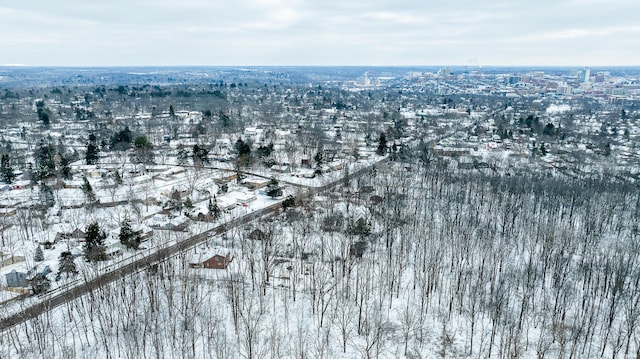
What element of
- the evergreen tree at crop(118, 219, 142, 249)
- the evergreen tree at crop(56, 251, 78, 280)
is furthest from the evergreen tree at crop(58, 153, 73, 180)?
the evergreen tree at crop(56, 251, 78, 280)

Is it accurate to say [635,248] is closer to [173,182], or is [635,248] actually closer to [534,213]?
[534,213]

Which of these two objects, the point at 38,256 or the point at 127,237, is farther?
the point at 127,237

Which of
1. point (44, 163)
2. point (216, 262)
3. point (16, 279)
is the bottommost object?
point (216, 262)

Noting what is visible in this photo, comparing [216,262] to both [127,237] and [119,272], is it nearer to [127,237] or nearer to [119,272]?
[119,272]

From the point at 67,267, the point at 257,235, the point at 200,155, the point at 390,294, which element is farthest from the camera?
the point at 200,155

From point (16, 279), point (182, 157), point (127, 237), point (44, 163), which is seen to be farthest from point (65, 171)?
point (16, 279)

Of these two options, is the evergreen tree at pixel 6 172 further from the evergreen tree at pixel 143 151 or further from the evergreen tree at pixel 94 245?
the evergreen tree at pixel 94 245

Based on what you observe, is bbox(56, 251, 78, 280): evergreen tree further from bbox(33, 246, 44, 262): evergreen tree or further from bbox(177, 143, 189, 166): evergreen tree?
bbox(177, 143, 189, 166): evergreen tree

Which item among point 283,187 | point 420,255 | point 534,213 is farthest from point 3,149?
point 534,213
